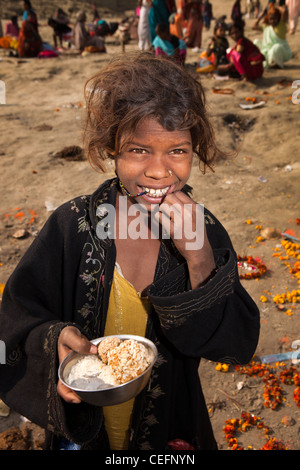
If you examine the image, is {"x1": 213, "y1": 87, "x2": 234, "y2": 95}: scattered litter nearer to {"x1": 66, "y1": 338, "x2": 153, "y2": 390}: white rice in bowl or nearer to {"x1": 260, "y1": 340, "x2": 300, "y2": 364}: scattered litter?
{"x1": 260, "y1": 340, "x2": 300, "y2": 364}: scattered litter

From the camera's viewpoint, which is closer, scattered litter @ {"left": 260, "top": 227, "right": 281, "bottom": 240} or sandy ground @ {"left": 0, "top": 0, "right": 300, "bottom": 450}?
sandy ground @ {"left": 0, "top": 0, "right": 300, "bottom": 450}

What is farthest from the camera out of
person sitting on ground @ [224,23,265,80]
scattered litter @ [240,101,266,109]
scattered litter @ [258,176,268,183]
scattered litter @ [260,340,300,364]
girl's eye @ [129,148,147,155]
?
person sitting on ground @ [224,23,265,80]

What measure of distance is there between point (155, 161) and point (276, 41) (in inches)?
410

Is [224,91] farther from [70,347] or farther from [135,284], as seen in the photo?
[70,347]

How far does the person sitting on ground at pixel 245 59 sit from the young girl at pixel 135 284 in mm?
8415

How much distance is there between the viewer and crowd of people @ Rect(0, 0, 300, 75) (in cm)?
951

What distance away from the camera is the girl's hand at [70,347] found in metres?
1.36

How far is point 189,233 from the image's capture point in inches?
55.7

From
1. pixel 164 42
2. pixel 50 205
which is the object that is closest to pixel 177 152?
pixel 50 205

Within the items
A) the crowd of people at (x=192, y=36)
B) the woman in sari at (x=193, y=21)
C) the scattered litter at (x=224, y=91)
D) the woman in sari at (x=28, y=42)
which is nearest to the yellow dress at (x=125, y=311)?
the crowd of people at (x=192, y=36)

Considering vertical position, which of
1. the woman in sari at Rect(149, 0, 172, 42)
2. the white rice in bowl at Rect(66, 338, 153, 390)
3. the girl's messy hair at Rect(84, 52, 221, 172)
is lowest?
the white rice in bowl at Rect(66, 338, 153, 390)
